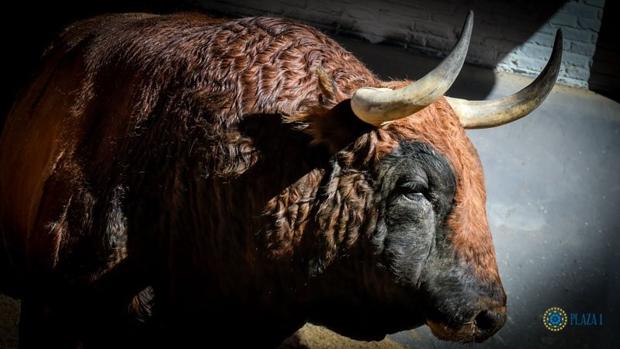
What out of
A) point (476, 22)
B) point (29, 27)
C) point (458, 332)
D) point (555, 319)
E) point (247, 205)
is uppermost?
point (29, 27)

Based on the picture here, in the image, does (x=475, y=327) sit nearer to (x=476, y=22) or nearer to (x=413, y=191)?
(x=413, y=191)

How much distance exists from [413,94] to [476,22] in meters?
2.81

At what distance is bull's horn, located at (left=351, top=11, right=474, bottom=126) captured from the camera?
1826 millimetres

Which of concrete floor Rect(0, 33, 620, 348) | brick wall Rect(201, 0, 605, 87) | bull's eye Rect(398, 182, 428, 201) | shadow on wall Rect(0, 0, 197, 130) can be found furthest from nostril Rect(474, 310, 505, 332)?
shadow on wall Rect(0, 0, 197, 130)

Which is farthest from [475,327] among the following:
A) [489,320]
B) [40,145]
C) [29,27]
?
[29,27]

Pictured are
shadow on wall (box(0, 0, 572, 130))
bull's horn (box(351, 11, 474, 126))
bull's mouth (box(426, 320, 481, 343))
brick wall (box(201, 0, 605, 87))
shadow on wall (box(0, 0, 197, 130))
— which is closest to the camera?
bull's horn (box(351, 11, 474, 126))

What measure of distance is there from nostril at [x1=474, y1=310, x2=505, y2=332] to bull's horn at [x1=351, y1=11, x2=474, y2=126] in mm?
785

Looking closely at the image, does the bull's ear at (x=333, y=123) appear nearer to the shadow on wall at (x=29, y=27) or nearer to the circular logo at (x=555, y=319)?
the shadow on wall at (x=29, y=27)

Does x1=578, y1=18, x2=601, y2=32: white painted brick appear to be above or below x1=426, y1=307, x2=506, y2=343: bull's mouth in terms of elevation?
above

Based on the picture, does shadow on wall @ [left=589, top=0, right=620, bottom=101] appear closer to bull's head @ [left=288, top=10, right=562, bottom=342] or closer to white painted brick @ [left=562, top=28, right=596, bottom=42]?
white painted brick @ [left=562, top=28, right=596, bottom=42]

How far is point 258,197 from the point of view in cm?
214

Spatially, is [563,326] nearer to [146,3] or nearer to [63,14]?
[146,3]

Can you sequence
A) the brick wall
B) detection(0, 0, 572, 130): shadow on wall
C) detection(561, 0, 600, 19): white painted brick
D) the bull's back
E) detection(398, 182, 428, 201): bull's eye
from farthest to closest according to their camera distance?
detection(561, 0, 600, 19): white painted brick
the brick wall
detection(0, 0, 572, 130): shadow on wall
the bull's back
detection(398, 182, 428, 201): bull's eye

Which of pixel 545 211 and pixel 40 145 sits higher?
pixel 40 145
